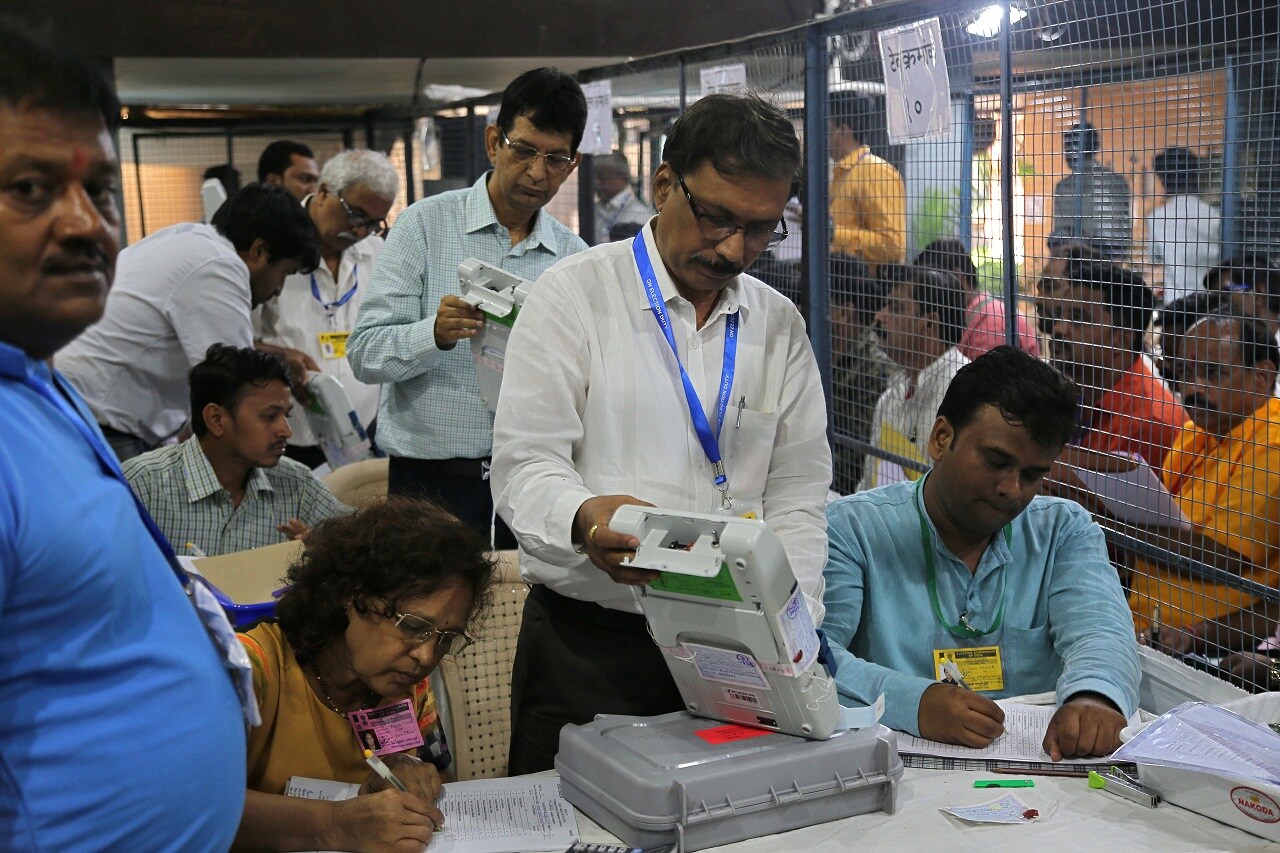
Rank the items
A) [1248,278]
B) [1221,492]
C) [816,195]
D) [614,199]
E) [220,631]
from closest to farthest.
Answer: [220,631], [1221,492], [1248,278], [816,195], [614,199]

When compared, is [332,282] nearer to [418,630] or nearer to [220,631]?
[418,630]

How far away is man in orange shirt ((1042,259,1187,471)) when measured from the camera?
2719 millimetres

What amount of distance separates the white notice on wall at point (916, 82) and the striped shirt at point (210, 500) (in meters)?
1.78

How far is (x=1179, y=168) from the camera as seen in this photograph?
2961 mm

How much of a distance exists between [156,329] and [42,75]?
259cm

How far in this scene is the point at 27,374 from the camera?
947 millimetres

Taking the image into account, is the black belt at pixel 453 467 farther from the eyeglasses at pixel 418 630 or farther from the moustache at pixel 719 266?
the moustache at pixel 719 266

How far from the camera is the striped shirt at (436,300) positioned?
9.94 ft

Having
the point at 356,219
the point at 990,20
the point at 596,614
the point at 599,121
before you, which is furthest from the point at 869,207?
the point at 356,219

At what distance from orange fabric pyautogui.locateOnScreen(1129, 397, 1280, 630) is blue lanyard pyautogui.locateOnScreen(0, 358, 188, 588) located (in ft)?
6.85

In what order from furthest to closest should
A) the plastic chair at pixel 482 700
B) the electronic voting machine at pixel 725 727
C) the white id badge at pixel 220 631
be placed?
the plastic chair at pixel 482 700, the electronic voting machine at pixel 725 727, the white id badge at pixel 220 631

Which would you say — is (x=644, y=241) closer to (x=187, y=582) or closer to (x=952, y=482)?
(x=952, y=482)

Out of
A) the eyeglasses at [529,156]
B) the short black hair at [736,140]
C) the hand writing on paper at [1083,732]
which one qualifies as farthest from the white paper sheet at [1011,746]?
the eyeglasses at [529,156]

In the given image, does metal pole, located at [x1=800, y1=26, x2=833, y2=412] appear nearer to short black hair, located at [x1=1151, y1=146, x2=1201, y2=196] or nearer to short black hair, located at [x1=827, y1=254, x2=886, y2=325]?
short black hair, located at [x1=827, y1=254, x2=886, y2=325]
